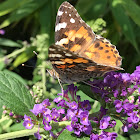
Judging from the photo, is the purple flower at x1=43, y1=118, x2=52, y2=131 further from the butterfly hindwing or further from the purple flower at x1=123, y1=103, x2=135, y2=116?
the butterfly hindwing

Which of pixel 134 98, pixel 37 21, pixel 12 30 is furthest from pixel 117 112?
pixel 12 30

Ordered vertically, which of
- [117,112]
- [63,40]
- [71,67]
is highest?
[63,40]

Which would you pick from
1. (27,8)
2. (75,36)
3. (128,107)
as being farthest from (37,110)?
(27,8)

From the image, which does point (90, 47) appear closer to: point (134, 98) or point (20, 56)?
point (134, 98)

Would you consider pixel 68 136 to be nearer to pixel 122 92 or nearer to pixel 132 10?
pixel 122 92

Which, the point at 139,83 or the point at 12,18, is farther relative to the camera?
the point at 12,18

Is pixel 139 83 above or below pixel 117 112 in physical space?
above
